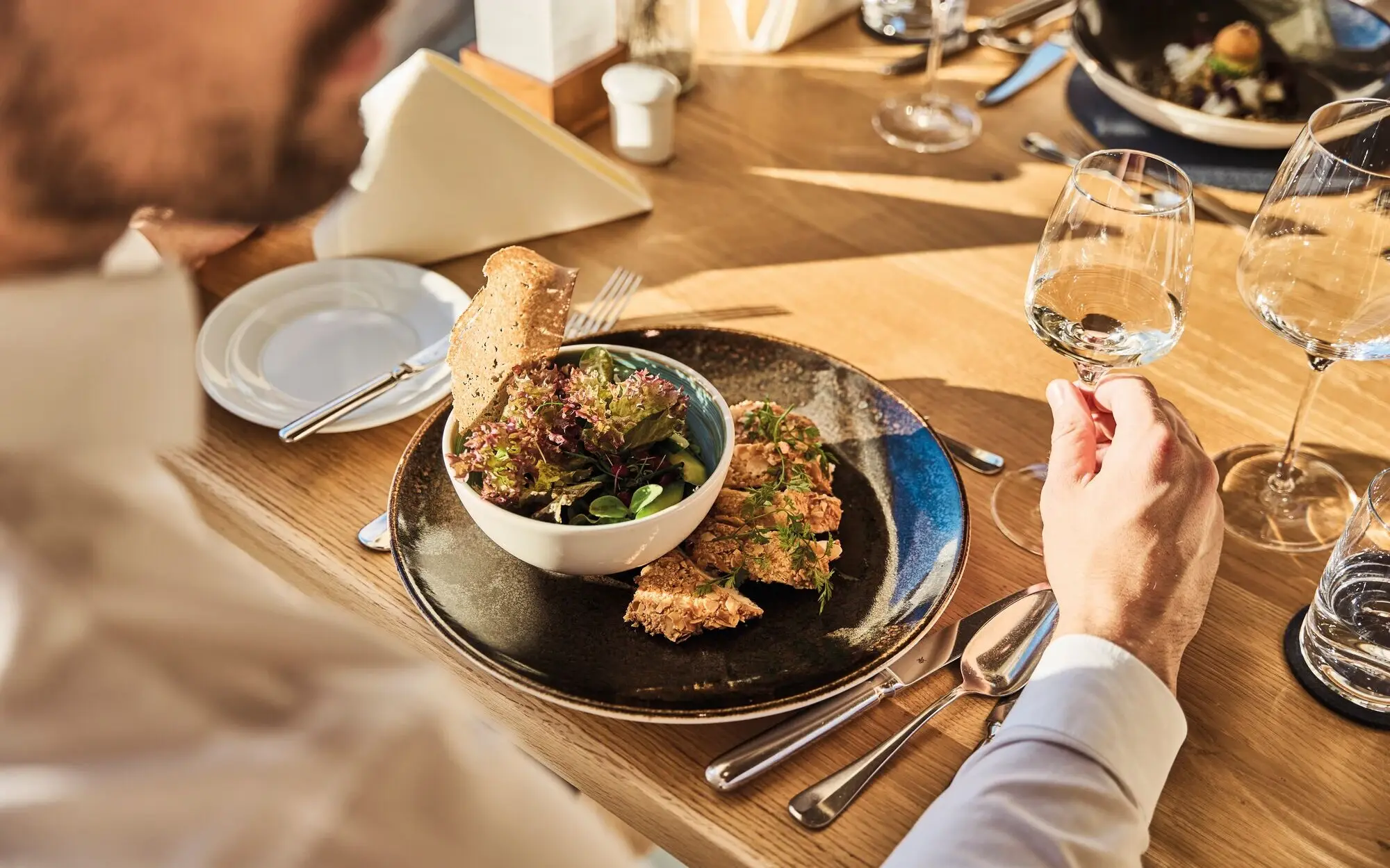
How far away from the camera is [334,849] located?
373 mm

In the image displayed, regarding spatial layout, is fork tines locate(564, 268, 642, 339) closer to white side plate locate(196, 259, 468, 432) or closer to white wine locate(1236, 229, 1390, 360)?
white side plate locate(196, 259, 468, 432)

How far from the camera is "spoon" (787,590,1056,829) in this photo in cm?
76

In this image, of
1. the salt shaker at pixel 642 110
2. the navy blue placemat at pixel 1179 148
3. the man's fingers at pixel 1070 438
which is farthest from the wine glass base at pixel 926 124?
the man's fingers at pixel 1070 438

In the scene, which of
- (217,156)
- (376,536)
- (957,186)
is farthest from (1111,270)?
(217,156)

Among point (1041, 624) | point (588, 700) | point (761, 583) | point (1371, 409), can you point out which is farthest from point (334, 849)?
point (1371, 409)

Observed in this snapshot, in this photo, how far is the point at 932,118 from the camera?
1549mm

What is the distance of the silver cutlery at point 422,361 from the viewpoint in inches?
39.2

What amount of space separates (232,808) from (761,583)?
54cm

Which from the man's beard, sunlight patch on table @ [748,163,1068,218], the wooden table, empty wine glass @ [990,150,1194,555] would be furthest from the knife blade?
the man's beard

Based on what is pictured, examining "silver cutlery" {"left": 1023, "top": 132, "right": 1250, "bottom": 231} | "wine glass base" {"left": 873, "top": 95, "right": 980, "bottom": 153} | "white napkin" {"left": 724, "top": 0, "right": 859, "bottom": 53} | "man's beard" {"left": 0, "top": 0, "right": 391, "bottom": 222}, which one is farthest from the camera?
"white napkin" {"left": 724, "top": 0, "right": 859, "bottom": 53}

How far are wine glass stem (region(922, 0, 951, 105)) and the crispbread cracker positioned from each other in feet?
2.84

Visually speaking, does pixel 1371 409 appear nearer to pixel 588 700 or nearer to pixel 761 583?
pixel 761 583

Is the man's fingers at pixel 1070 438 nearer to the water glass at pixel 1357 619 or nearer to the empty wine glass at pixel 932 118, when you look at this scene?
the water glass at pixel 1357 619

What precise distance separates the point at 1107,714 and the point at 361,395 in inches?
26.3
